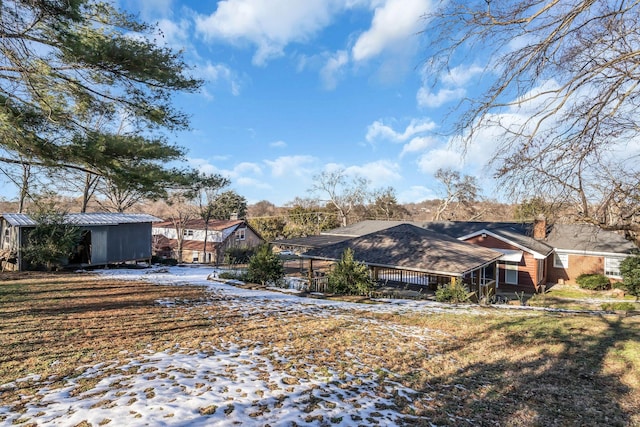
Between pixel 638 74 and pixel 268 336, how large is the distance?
6.63 meters

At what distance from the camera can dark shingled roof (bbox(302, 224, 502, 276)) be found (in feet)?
40.9

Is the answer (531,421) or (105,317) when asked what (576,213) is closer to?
(531,421)

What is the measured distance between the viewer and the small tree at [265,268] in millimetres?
14508

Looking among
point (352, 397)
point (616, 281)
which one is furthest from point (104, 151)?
point (616, 281)

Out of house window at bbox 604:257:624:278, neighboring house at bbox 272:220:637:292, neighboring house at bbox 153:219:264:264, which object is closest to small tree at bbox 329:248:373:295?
neighboring house at bbox 272:220:637:292

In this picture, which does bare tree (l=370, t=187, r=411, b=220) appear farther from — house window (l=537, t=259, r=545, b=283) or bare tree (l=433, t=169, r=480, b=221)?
house window (l=537, t=259, r=545, b=283)

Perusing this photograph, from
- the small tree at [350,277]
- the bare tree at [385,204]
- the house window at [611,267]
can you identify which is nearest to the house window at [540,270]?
the house window at [611,267]

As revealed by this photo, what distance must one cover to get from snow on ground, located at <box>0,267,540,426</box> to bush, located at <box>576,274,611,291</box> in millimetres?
19187

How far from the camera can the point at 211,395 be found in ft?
12.4

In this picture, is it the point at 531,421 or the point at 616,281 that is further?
the point at 616,281

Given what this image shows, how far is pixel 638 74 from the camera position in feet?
11.5

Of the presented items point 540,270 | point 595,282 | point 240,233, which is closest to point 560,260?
point 540,270

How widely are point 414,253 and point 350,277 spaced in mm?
3015

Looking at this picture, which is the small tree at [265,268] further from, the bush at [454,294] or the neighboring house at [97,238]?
the neighboring house at [97,238]
